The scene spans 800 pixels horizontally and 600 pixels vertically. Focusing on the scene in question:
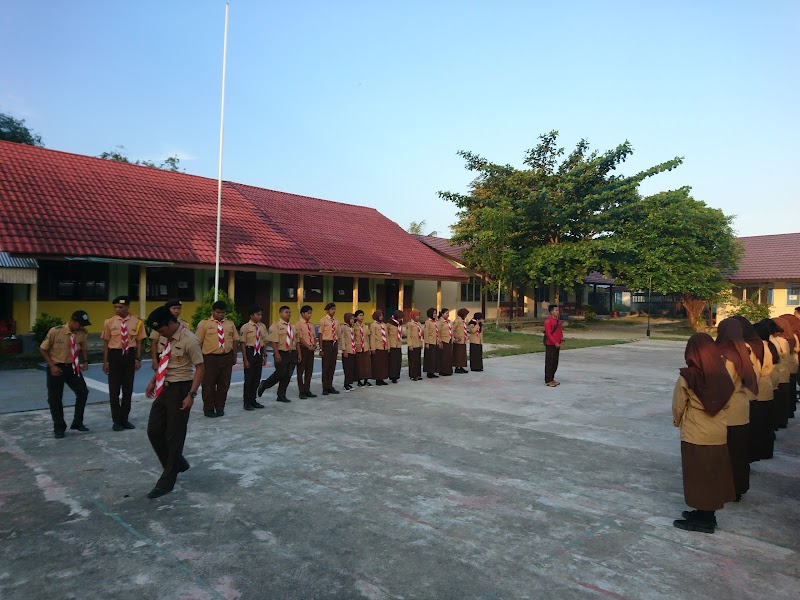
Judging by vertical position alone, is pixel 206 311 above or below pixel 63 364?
above

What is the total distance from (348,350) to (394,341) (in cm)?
119

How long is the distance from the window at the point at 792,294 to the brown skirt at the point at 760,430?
1207 inches

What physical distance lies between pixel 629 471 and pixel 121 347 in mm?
6416

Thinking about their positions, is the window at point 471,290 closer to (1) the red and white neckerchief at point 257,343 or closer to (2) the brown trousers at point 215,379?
(1) the red and white neckerchief at point 257,343

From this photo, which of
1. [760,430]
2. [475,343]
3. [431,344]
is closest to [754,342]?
[760,430]

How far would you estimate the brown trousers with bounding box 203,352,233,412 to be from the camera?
820cm

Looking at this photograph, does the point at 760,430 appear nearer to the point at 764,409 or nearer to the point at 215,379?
the point at 764,409

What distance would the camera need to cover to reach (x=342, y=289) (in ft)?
74.5

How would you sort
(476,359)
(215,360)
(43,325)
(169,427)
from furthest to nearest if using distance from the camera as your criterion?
(476,359), (43,325), (215,360), (169,427)

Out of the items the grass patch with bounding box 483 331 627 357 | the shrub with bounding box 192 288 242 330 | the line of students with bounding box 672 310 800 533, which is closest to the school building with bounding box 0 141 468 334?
the shrub with bounding box 192 288 242 330

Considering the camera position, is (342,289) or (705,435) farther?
(342,289)

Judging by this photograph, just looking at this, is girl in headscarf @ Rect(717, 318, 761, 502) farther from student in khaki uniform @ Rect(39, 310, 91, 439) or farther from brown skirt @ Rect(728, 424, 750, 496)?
student in khaki uniform @ Rect(39, 310, 91, 439)

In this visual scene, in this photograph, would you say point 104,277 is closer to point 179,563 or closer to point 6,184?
point 6,184

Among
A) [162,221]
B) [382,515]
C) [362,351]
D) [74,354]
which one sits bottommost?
[382,515]
